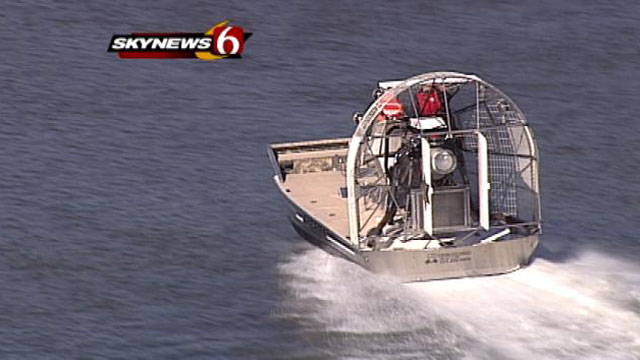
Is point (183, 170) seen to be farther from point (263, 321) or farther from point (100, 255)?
point (263, 321)

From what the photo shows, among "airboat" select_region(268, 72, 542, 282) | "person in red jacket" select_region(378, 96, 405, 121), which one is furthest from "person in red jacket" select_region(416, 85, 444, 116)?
"person in red jacket" select_region(378, 96, 405, 121)

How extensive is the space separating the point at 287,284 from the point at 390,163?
4.00m

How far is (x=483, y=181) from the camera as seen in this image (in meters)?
41.5

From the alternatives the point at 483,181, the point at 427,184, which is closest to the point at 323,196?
the point at 427,184

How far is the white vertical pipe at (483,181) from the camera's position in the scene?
41.3 metres

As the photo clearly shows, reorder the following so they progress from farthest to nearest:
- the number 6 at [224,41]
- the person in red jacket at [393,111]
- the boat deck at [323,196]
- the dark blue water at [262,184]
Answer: the number 6 at [224,41]
the boat deck at [323,196]
the person in red jacket at [393,111]
the dark blue water at [262,184]

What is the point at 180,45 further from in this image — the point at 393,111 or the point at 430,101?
the point at 430,101

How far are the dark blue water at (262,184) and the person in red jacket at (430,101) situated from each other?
4.33 metres

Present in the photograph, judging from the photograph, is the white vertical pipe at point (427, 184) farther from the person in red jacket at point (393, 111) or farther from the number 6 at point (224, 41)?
the number 6 at point (224, 41)

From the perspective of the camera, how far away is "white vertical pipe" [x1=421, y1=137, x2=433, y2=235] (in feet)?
135

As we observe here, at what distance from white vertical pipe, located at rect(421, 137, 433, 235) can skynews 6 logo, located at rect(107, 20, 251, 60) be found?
22472 mm

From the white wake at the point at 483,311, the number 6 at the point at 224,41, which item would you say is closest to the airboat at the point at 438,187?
the white wake at the point at 483,311

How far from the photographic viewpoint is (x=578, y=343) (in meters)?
37.7

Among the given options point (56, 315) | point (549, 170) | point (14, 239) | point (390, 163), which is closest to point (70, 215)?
point (14, 239)
